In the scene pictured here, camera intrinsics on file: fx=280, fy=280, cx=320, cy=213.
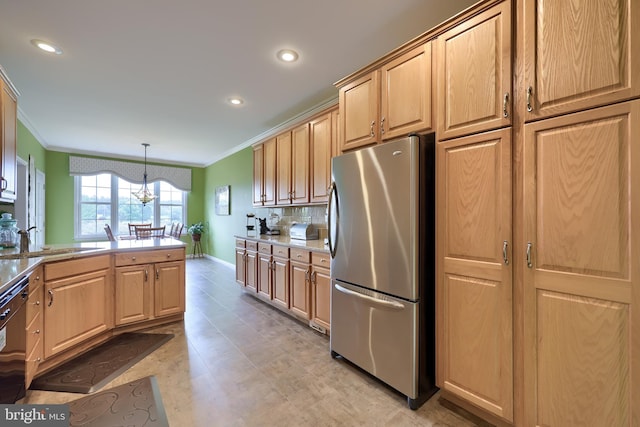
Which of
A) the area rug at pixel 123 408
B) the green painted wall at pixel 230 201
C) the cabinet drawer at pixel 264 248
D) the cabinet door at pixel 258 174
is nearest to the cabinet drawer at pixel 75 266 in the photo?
the area rug at pixel 123 408

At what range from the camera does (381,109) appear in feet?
6.86

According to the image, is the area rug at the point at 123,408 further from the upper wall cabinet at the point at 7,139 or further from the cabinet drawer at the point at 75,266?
the upper wall cabinet at the point at 7,139

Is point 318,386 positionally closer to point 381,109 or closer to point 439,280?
point 439,280

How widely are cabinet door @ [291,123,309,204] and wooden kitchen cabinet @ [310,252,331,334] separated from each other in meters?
1.03

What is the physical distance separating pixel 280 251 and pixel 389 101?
2.06 metres

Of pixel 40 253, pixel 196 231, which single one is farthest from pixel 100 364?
pixel 196 231

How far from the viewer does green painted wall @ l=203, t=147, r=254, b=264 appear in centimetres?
567

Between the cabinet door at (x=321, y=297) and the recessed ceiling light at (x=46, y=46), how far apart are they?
2.96 meters

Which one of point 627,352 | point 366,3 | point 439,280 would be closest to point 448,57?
point 366,3

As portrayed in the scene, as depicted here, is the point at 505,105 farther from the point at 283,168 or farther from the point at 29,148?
the point at 29,148

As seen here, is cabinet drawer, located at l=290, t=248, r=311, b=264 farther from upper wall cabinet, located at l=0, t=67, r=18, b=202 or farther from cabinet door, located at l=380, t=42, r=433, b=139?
upper wall cabinet, located at l=0, t=67, r=18, b=202

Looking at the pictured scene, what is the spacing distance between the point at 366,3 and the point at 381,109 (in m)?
0.68

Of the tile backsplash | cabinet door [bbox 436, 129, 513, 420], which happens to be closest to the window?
the tile backsplash

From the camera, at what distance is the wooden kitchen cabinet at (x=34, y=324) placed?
1.79 m
